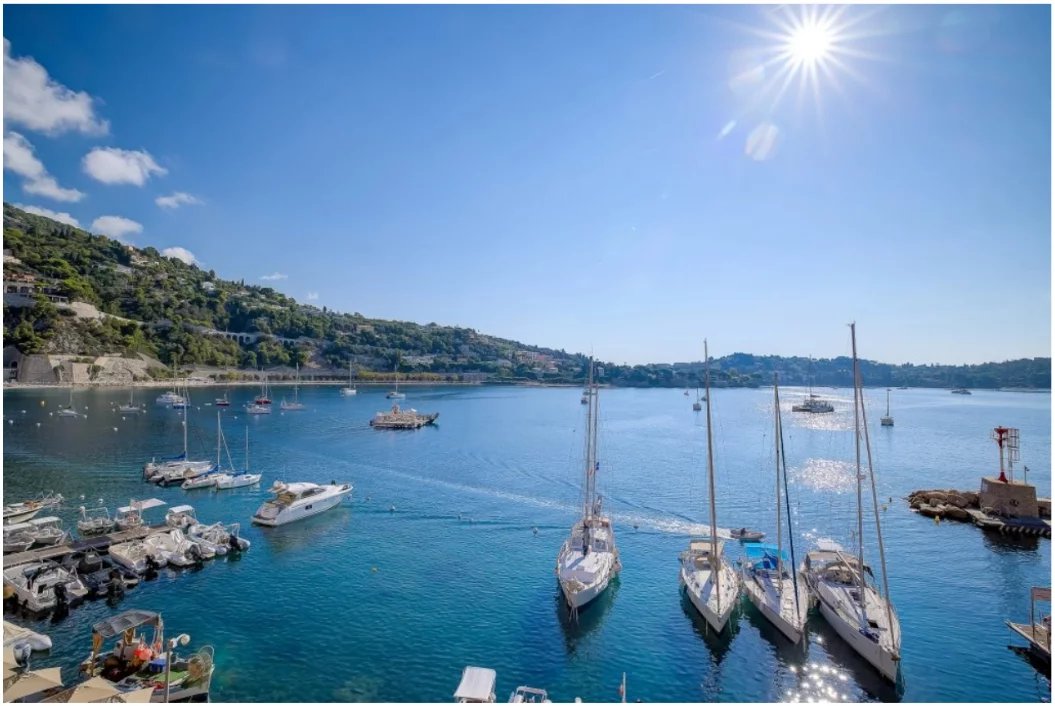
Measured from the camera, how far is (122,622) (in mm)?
20188

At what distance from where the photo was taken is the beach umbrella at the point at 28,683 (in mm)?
16219

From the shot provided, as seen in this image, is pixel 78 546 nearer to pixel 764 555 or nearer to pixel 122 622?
pixel 122 622

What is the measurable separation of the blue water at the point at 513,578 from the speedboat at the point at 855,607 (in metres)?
0.72

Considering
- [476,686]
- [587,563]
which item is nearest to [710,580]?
[587,563]

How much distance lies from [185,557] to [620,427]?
250 feet

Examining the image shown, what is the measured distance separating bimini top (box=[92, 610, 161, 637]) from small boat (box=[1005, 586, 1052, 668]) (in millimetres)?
31781

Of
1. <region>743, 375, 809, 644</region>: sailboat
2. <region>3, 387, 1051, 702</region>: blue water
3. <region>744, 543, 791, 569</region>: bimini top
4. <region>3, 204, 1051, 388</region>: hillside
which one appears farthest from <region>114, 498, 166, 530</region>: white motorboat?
<region>3, 204, 1051, 388</region>: hillside

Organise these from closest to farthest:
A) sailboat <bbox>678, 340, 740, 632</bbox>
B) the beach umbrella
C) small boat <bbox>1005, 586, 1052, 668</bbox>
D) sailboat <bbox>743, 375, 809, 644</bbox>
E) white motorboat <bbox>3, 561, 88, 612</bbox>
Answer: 1. the beach umbrella
2. small boat <bbox>1005, 586, 1052, 668</bbox>
3. sailboat <bbox>743, 375, 809, 644</bbox>
4. sailboat <bbox>678, 340, 740, 632</bbox>
5. white motorboat <bbox>3, 561, 88, 612</bbox>

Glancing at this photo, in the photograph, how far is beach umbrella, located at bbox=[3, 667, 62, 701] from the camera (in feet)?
53.2

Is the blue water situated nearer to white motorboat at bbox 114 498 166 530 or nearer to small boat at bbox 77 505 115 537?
white motorboat at bbox 114 498 166 530

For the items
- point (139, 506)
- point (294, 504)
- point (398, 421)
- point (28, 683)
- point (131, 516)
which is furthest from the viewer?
point (398, 421)

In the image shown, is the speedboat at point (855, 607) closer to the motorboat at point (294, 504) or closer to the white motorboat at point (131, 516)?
the motorboat at point (294, 504)

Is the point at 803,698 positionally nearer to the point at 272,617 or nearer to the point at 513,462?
the point at 272,617

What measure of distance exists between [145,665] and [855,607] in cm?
2554
